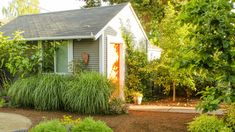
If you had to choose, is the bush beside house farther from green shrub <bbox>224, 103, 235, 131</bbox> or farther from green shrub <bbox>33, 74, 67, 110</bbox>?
green shrub <bbox>224, 103, 235, 131</bbox>

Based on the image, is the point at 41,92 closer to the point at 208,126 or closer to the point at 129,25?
the point at 129,25

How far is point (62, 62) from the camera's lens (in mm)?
10570

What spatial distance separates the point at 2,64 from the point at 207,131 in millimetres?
8613

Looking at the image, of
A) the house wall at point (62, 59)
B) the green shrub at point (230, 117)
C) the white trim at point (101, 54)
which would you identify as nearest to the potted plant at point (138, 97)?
the white trim at point (101, 54)

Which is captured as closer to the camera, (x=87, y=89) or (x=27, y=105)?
(x=87, y=89)

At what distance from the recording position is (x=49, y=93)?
29.8 ft

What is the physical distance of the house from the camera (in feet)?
31.9

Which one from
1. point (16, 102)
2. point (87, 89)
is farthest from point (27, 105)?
point (87, 89)

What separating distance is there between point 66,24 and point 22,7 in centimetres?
1859

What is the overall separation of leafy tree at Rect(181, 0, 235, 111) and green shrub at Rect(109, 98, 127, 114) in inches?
154

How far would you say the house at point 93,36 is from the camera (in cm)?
973

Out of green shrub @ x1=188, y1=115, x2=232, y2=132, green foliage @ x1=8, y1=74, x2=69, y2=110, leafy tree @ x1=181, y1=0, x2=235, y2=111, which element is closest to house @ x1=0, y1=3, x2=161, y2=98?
green foliage @ x1=8, y1=74, x2=69, y2=110

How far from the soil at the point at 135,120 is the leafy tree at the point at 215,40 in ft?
6.11

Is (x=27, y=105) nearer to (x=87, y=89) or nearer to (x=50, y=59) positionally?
(x=50, y=59)
